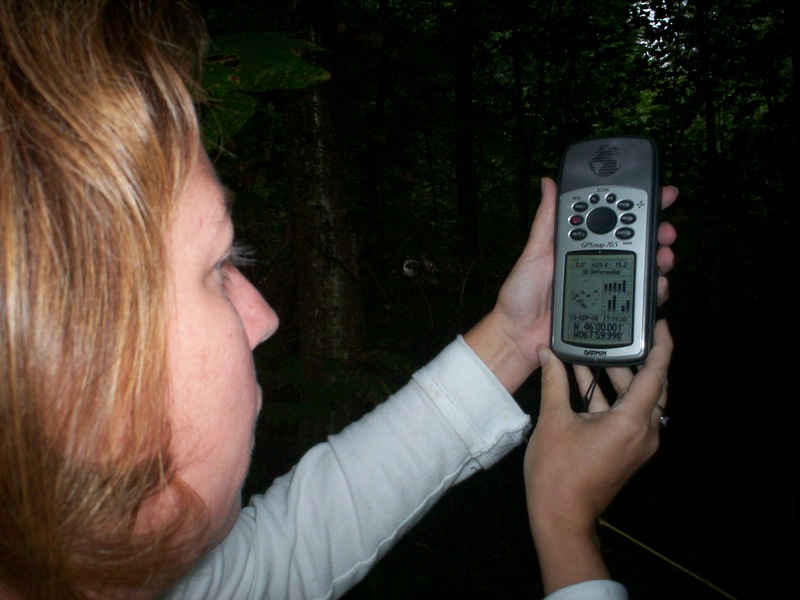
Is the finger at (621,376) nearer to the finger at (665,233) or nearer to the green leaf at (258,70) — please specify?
the finger at (665,233)

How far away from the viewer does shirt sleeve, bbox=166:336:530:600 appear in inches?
48.5

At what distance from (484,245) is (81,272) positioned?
4724 millimetres

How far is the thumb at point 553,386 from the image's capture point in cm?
126

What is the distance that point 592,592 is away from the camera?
37.7 inches

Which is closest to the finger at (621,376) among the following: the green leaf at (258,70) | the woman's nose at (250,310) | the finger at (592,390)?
the finger at (592,390)

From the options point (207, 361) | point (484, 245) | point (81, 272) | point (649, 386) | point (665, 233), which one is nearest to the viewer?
point (81, 272)

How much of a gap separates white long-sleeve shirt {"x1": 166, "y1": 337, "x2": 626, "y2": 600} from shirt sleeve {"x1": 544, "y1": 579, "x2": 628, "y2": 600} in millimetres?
392

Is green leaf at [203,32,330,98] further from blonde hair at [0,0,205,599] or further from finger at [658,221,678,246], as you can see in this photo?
finger at [658,221,678,246]

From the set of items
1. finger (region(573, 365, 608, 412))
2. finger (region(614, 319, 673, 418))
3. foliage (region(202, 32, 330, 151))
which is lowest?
finger (region(573, 365, 608, 412))

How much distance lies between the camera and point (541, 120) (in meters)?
5.75

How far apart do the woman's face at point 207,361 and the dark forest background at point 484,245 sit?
0.71ft

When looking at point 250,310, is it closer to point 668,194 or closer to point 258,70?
point 258,70

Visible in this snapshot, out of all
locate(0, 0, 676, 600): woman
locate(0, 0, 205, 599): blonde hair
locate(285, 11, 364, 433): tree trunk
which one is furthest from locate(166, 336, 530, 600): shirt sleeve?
locate(285, 11, 364, 433): tree trunk

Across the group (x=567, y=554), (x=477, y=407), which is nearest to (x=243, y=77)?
(x=477, y=407)
